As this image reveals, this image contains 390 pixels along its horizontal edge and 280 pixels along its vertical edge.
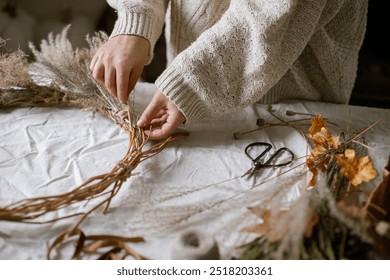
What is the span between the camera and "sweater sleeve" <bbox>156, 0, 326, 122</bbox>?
2.24 feet

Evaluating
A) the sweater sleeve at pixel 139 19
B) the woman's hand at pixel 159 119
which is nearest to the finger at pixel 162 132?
the woman's hand at pixel 159 119

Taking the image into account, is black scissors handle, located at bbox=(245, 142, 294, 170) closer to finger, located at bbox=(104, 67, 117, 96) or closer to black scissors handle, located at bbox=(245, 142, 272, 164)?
black scissors handle, located at bbox=(245, 142, 272, 164)

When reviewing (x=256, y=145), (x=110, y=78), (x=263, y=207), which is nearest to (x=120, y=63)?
(x=110, y=78)

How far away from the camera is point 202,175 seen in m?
0.64

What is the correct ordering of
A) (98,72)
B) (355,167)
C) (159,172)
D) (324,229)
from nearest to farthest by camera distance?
(324,229)
(355,167)
(159,172)
(98,72)

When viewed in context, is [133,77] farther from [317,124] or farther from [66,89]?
[317,124]

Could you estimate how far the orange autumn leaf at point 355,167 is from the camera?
0.52 m

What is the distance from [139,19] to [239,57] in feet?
0.83

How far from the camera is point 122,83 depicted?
0.72 m

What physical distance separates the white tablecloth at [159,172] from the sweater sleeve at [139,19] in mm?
167

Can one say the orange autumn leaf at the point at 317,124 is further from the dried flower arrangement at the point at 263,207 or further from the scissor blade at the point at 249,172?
the scissor blade at the point at 249,172

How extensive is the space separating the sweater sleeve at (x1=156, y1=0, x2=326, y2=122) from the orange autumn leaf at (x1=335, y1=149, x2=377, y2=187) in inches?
9.0

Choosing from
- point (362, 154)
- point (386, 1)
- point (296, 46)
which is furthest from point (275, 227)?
point (386, 1)
